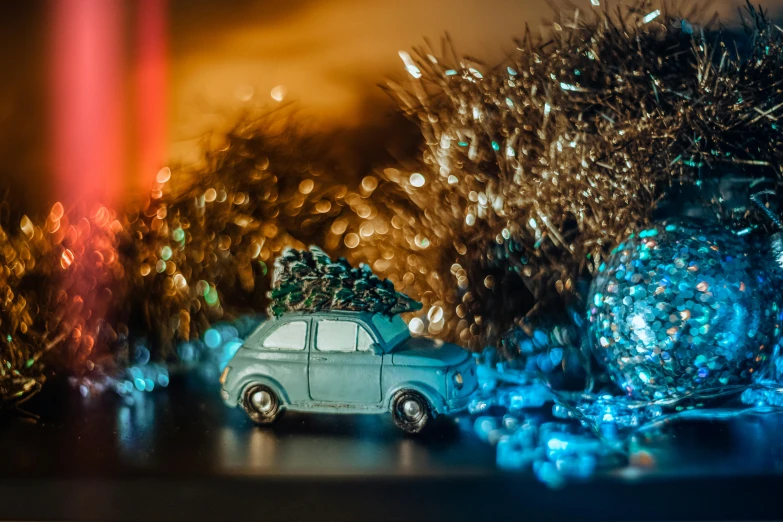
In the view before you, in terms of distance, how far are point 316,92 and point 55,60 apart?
1.28 m

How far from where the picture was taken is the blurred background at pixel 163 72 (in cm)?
341

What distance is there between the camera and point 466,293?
10.4 ft

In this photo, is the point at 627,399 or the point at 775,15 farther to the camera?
the point at 775,15

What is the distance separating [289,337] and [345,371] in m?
0.24

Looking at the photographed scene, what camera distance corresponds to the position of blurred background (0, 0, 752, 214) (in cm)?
341

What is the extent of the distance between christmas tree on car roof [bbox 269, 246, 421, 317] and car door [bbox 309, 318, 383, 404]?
9cm

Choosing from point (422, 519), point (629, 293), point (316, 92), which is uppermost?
point (316, 92)

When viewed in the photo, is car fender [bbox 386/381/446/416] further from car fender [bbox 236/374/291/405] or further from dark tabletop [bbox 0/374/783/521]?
car fender [bbox 236/374/291/405]

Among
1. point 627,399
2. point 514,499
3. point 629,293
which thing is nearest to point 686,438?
point 627,399

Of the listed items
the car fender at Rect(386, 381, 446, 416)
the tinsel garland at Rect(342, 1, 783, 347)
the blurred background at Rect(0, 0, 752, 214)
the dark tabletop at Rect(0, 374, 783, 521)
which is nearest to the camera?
the dark tabletop at Rect(0, 374, 783, 521)

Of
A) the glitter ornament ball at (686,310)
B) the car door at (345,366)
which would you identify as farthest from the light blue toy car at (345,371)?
the glitter ornament ball at (686,310)

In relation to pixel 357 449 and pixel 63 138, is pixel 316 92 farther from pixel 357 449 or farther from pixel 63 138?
pixel 357 449

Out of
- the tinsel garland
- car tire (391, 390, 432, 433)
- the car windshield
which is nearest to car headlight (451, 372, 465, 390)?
car tire (391, 390, 432, 433)

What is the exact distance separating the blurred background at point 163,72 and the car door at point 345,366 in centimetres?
124
